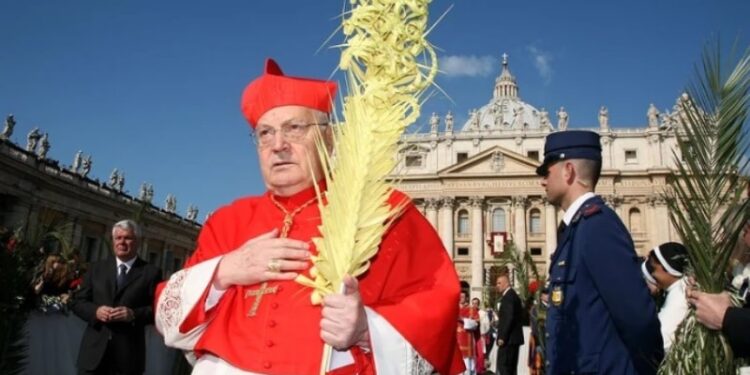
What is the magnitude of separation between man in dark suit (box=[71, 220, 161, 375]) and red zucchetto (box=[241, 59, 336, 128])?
3.20 meters

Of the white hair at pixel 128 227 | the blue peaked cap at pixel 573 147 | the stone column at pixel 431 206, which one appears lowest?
the white hair at pixel 128 227

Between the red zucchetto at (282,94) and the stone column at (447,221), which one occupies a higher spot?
the stone column at (447,221)

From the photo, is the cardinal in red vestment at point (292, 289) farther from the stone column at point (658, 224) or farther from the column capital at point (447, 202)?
the stone column at point (658, 224)

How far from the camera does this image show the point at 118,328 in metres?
5.00

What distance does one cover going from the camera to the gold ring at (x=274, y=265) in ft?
6.07

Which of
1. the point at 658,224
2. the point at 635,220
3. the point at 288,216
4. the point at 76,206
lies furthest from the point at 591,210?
the point at 635,220

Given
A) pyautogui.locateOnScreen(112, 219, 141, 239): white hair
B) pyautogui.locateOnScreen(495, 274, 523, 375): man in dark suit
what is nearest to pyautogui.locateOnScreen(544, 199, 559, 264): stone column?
pyautogui.locateOnScreen(495, 274, 523, 375): man in dark suit

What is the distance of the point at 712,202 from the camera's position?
2.58 meters

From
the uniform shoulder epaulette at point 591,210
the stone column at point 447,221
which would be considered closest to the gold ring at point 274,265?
the uniform shoulder epaulette at point 591,210

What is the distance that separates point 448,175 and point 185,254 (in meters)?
21.6

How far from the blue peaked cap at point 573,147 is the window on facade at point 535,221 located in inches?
1837

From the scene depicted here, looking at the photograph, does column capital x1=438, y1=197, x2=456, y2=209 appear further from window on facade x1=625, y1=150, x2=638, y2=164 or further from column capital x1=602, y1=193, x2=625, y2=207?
window on facade x1=625, y1=150, x2=638, y2=164

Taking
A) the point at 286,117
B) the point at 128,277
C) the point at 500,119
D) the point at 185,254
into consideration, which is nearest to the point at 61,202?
the point at 185,254

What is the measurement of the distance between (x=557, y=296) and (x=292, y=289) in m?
1.36
